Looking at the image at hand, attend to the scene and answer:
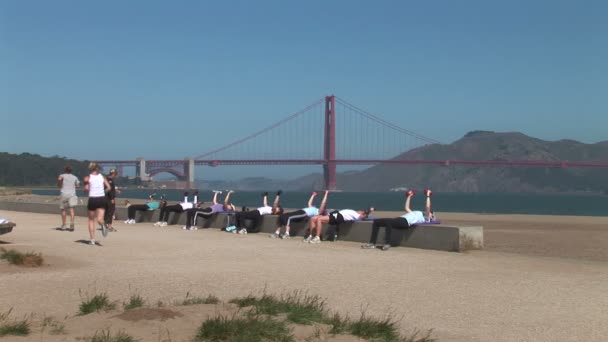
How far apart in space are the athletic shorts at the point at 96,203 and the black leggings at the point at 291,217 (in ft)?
10.3

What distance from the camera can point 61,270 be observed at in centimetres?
759

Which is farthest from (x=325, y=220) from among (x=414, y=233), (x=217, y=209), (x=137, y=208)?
(x=137, y=208)

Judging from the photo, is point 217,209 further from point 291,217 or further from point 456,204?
point 456,204

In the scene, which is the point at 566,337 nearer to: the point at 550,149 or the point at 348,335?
the point at 348,335

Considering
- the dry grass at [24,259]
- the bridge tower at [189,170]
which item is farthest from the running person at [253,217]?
the bridge tower at [189,170]

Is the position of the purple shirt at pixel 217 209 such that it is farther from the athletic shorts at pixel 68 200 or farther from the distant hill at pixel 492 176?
the distant hill at pixel 492 176

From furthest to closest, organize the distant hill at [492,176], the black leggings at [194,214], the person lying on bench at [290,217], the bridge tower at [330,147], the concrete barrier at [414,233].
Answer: the distant hill at [492,176] < the bridge tower at [330,147] < the black leggings at [194,214] < the person lying on bench at [290,217] < the concrete barrier at [414,233]

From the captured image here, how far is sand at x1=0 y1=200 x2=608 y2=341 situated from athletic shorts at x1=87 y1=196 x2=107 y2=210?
562 millimetres

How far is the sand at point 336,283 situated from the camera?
5.05 m

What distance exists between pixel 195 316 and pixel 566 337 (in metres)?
2.47

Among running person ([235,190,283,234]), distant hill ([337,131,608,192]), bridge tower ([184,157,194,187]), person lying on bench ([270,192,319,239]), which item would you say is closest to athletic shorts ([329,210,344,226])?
person lying on bench ([270,192,319,239])

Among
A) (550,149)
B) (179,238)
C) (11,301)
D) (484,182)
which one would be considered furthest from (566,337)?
(550,149)

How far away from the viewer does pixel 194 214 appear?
14758 millimetres

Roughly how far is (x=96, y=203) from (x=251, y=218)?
3553mm
